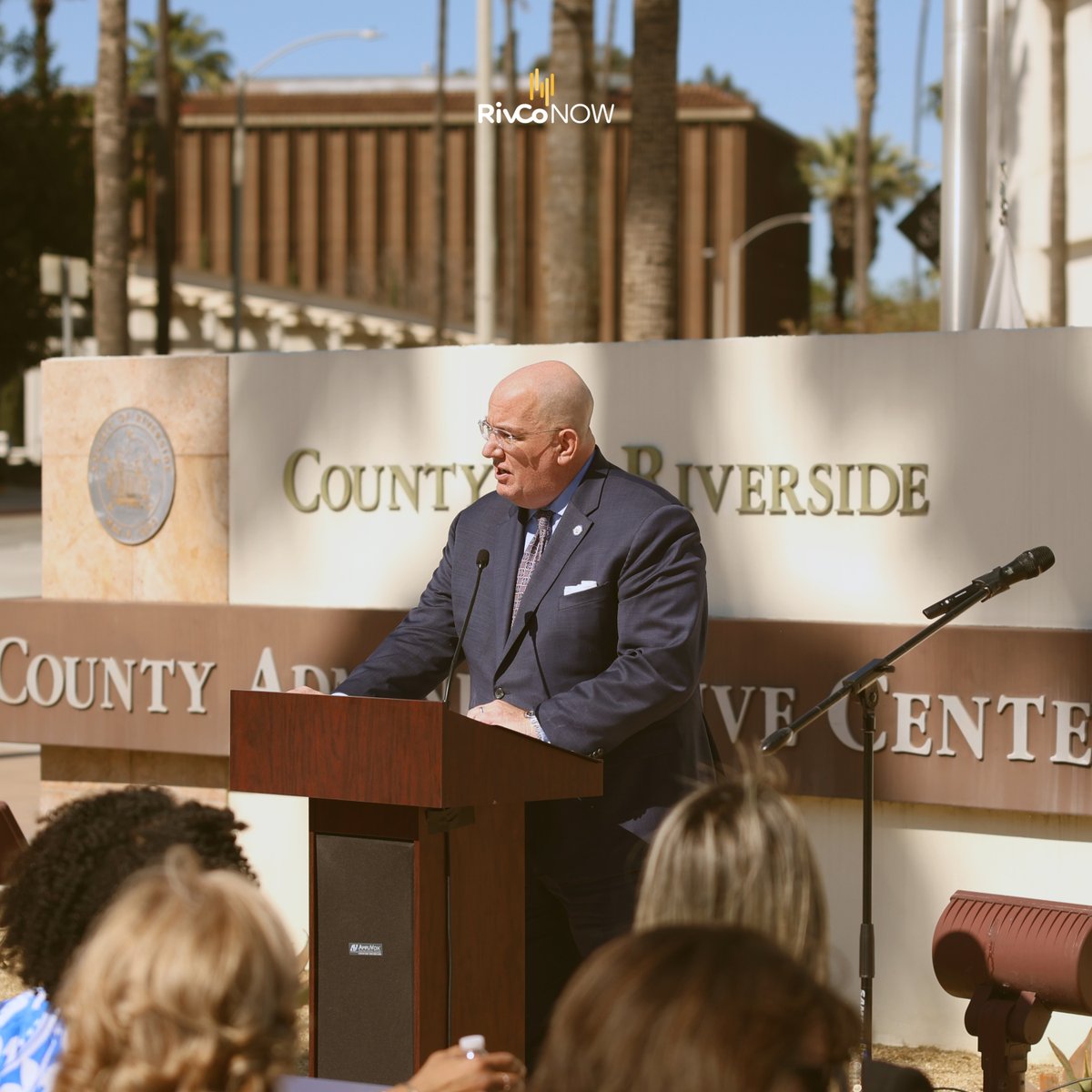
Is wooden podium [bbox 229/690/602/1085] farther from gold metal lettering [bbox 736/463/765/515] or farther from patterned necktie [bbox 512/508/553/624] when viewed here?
gold metal lettering [bbox 736/463/765/515]

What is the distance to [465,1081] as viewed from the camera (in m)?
2.73

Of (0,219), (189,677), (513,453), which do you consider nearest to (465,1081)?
(513,453)

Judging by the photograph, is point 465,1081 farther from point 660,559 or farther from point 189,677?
point 189,677

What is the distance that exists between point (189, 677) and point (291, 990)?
535cm

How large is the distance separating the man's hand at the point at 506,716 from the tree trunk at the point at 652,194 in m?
7.03

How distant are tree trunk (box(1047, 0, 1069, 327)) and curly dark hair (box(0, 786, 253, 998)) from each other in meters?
18.8

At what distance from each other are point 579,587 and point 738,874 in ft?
6.38

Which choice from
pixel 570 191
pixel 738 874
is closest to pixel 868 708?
pixel 738 874

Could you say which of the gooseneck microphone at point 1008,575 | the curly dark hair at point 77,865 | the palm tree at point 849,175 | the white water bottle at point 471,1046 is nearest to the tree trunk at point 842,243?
the palm tree at point 849,175

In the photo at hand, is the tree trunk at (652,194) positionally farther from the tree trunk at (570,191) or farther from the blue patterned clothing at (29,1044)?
the blue patterned clothing at (29,1044)

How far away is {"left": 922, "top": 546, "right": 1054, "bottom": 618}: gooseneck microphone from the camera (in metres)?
4.46

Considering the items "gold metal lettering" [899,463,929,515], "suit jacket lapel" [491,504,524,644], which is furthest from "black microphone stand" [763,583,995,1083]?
"gold metal lettering" [899,463,929,515]

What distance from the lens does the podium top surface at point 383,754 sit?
11.7 feet

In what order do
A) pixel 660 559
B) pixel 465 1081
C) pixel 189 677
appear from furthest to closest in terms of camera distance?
1. pixel 189 677
2. pixel 660 559
3. pixel 465 1081
